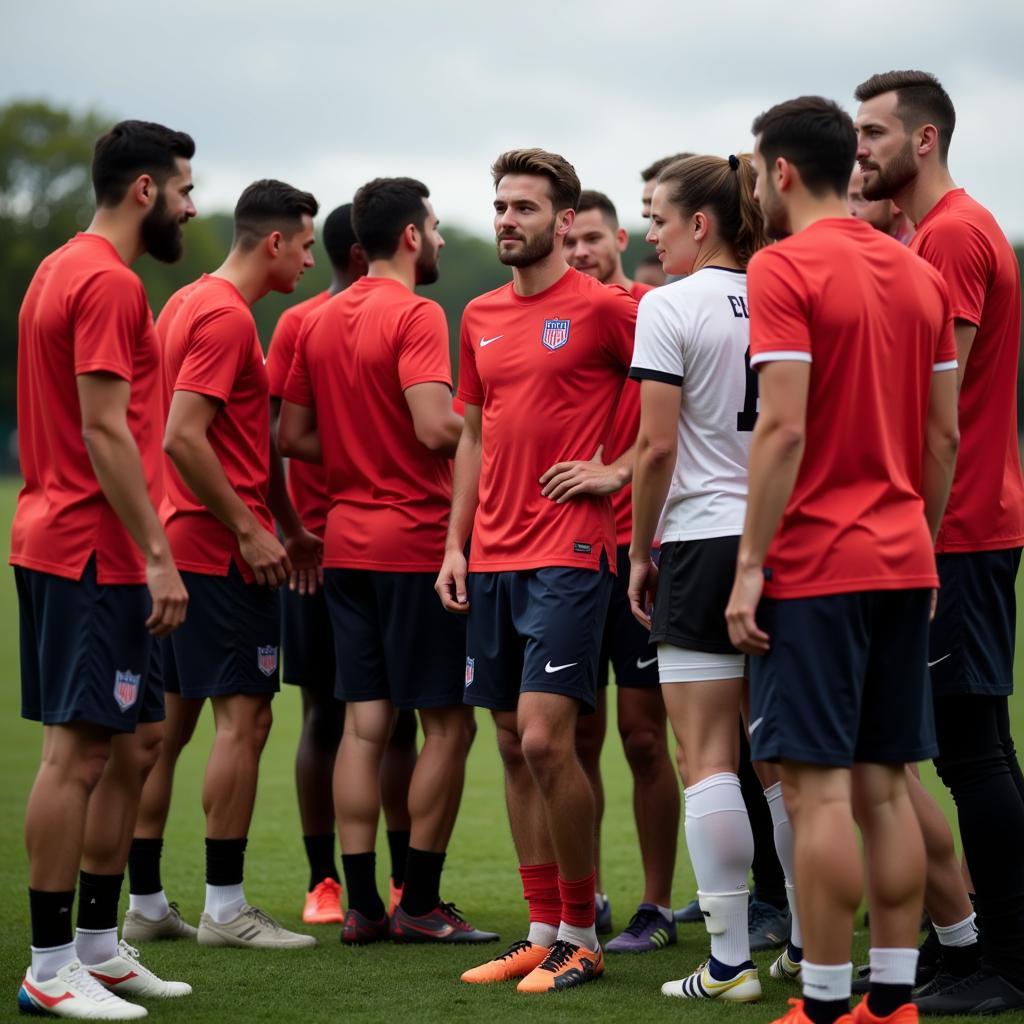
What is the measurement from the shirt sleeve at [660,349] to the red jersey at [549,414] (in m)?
0.57

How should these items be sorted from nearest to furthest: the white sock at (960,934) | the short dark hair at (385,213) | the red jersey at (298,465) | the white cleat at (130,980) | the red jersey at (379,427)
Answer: the white sock at (960,934) < the white cleat at (130,980) < the red jersey at (379,427) < the short dark hair at (385,213) < the red jersey at (298,465)

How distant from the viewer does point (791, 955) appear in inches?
191

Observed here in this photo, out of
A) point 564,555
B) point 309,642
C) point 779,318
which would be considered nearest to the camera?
point 779,318

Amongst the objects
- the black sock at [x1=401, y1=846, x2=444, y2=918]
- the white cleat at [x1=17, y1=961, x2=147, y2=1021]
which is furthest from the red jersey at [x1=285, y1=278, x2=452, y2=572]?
the white cleat at [x1=17, y1=961, x2=147, y2=1021]

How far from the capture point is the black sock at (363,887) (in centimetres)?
580

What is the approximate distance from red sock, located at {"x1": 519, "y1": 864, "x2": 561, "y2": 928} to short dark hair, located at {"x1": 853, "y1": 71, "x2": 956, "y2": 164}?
2.84 m

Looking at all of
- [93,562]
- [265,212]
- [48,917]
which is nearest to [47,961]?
[48,917]

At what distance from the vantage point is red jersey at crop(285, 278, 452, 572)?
5.99 meters

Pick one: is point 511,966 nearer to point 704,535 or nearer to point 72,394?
point 704,535

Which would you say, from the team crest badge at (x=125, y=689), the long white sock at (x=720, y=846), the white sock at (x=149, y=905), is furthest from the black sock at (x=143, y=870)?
the long white sock at (x=720, y=846)

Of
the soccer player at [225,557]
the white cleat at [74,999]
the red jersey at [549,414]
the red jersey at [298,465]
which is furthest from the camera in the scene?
the red jersey at [298,465]

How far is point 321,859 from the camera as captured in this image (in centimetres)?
651

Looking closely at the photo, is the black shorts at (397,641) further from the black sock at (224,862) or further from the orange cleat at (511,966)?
the orange cleat at (511,966)

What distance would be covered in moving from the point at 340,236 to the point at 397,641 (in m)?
2.10
